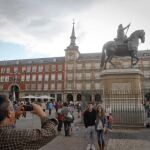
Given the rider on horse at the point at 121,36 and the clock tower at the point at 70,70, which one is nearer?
the rider on horse at the point at 121,36

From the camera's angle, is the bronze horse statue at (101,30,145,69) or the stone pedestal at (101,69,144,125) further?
the bronze horse statue at (101,30,145,69)

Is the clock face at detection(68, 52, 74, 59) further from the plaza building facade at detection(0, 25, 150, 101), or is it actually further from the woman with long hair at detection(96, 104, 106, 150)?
the woman with long hair at detection(96, 104, 106, 150)

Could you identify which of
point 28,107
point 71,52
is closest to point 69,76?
point 71,52

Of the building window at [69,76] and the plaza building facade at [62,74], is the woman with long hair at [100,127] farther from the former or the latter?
the building window at [69,76]

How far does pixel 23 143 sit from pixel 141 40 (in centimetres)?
1596

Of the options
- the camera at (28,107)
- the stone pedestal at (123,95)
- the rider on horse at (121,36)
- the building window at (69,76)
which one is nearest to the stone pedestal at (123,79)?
the stone pedestal at (123,95)

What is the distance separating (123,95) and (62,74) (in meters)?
54.9

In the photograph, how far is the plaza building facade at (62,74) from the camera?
218 ft

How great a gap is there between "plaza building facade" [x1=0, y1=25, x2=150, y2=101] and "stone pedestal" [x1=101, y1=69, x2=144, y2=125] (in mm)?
47789

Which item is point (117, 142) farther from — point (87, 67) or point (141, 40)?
point (87, 67)

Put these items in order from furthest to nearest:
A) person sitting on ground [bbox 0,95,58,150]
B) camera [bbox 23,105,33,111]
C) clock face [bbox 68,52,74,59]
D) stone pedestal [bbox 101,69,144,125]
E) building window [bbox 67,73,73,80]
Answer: building window [bbox 67,73,73,80], clock face [bbox 68,52,74,59], stone pedestal [bbox 101,69,144,125], camera [bbox 23,105,33,111], person sitting on ground [bbox 0,95,58,150]

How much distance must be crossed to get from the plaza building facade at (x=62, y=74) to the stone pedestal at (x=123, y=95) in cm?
4779

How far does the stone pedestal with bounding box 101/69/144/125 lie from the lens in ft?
47.8

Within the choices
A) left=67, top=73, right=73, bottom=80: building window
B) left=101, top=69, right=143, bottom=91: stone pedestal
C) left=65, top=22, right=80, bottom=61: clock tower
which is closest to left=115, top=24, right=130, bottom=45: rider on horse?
left=101, top=69, right=143, bottom=91: stone pedestal
